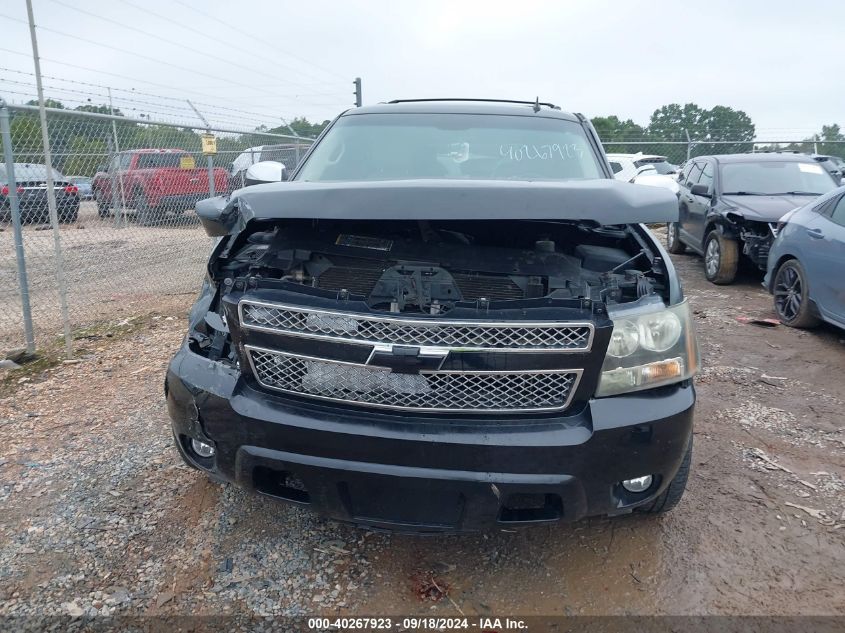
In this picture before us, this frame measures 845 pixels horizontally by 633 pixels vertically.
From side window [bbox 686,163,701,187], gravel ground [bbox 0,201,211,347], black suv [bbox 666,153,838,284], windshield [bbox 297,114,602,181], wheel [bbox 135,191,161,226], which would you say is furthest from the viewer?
side window [bbox 686,163,701,187]

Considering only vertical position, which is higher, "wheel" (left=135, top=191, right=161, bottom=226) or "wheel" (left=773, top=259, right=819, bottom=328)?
"wheel" (left=135, top=191, right=161, bottom=226)

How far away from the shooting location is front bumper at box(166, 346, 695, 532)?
1.96 m

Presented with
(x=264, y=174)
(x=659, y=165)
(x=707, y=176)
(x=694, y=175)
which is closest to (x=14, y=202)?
(x=264, y=174)

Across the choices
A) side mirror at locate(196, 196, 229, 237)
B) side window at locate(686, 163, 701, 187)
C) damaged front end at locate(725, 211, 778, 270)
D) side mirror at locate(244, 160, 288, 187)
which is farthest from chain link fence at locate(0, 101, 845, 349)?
side window at locate(686, 163, 701, 187)

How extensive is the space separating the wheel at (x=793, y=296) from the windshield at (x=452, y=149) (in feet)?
9.85

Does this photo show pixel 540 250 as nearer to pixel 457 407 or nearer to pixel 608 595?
pixel 457 407

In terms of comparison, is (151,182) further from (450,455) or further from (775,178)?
(775,178)

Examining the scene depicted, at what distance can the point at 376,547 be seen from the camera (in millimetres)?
2514

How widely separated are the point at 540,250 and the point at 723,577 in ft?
4.79

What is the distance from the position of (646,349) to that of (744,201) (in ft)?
20.9

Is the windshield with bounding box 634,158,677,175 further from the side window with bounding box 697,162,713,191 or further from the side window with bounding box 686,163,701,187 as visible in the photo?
the side window with bounding box 697,162,713,191

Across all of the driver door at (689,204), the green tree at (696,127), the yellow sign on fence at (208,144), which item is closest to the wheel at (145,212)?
the yellow sign on fence at (208,144)

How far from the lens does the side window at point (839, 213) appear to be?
16.5 ft

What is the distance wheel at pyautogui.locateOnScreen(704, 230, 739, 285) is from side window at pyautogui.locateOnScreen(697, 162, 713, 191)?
2.48ft
